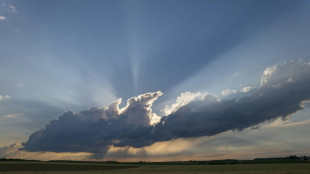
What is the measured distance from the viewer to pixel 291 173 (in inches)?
2464

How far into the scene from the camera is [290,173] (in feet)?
205

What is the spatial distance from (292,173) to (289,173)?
73cm

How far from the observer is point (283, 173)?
63.8m

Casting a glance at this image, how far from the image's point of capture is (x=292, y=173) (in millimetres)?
62688

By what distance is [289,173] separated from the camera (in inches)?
2472

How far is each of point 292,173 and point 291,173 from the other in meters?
0.32

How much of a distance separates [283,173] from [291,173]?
190cm

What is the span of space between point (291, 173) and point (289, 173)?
1.49 feet

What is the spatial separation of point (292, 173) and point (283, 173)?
209 cm
